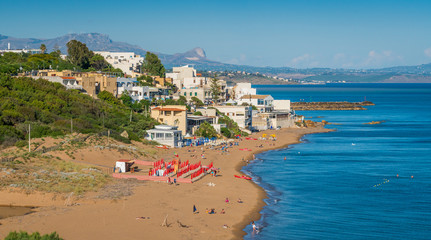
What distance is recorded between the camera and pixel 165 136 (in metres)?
53.8

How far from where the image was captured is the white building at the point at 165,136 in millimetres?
53625

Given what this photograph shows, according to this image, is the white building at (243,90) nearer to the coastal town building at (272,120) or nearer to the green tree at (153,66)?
the green tree at (153,66)

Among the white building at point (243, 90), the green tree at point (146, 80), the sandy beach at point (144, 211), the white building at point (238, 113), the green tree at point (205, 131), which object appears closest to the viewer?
the sandy beach at point (144, 211)

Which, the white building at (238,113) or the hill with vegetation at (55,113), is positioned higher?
the hill with vegetation at (55,113)

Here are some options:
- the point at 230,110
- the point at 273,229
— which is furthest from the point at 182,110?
the point at 273,229

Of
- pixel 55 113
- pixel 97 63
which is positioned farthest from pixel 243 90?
pixel 55 113

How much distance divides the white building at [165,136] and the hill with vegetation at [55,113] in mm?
1022

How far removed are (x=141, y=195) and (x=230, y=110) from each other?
155 ft

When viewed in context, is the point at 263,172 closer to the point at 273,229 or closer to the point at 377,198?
the point at 377,198

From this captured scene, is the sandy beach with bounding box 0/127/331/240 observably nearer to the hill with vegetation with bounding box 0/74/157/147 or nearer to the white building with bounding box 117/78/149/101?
the hill with vegetation with bounding box 0/74/157/147

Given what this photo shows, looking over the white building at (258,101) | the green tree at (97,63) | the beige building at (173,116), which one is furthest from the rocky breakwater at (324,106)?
the beige building at (173,116)

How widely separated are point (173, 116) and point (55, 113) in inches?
563

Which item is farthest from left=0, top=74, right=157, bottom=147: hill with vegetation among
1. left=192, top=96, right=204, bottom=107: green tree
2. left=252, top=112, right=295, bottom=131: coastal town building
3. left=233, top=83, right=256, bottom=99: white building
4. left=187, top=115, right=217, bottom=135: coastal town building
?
left=233, top=83, right=256, bottom=99: white building

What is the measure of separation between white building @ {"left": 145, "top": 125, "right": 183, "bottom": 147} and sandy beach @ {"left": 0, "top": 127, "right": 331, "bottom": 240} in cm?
1661
